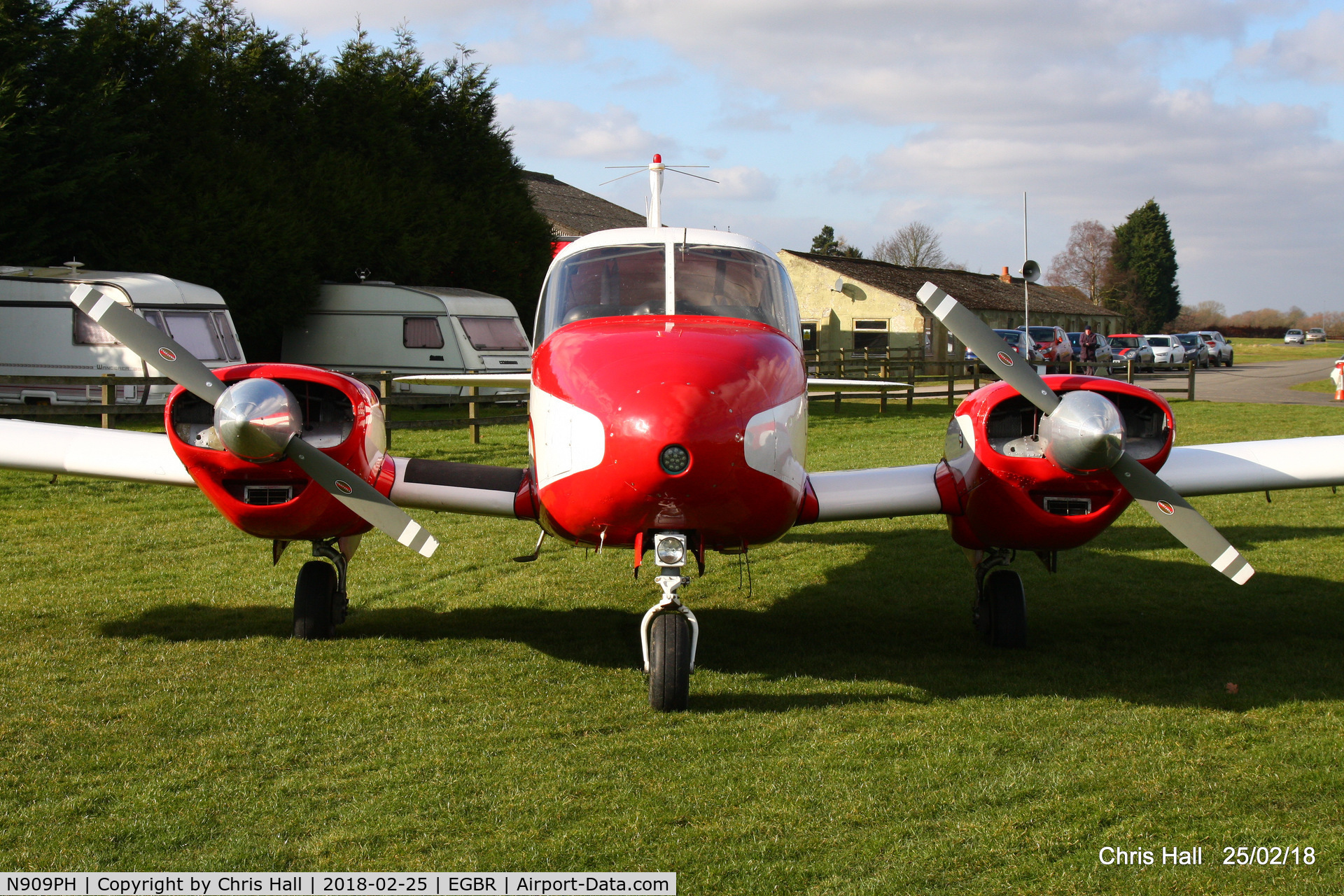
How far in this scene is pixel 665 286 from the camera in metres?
6.40

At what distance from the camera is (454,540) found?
11.1 m

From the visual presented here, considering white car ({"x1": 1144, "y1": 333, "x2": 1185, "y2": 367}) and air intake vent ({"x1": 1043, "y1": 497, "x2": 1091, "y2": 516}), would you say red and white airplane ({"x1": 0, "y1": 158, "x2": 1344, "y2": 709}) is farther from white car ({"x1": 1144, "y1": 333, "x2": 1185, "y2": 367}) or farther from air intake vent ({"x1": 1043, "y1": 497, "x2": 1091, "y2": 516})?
white car ({"x1": 1144, "y1": 333, "x2": 1185, "y2": 367})

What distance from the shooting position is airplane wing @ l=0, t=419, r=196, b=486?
708 cm

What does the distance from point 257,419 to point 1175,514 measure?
207 inches

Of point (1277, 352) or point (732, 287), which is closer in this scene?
point (732, 287)

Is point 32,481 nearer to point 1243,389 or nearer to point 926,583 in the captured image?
point 926,583

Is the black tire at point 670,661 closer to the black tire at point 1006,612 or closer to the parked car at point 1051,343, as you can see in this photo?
the black tire at point 1006,612

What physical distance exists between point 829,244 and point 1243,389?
6310 cm

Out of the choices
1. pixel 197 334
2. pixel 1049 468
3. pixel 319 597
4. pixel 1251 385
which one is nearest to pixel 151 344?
pixel 319 597

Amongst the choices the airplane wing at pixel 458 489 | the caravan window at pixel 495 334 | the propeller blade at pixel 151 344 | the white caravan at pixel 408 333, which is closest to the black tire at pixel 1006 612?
the airplane wing at pixel 458 489

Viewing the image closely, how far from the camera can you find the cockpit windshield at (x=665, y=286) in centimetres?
638

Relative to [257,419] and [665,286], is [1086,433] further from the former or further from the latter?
[257,419]

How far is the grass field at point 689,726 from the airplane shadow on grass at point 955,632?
1.4 inches

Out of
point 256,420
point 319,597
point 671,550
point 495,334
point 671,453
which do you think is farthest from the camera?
point 495,334
